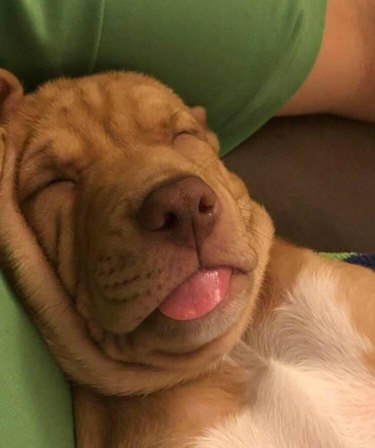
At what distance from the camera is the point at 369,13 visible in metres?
1.96

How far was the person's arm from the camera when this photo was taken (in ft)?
6.20

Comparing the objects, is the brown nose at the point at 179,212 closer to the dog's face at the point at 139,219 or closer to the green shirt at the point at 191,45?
the dog's face at the point at 139,219

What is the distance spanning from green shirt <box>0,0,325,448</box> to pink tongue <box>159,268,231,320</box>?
23cm

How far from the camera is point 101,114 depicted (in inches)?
55.2

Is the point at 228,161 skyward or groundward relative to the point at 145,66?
groundward

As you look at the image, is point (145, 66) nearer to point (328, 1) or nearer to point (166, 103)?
point (166, 103)

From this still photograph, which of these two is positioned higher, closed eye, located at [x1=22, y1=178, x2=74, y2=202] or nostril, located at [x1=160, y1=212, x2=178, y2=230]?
nostril, located at [x1=160, y1=212, x2=178, y2=230]

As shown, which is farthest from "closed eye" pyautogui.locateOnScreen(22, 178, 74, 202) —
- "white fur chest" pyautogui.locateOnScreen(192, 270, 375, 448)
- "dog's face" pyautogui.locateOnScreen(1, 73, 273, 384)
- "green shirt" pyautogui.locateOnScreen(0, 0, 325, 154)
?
"white fur chest" pyautogui.locateOnScreen(192, 270, 375, 448)

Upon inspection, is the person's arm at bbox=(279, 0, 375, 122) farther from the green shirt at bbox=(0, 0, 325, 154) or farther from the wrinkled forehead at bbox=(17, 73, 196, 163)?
the wrinkled forehead at bbox=(17, 73, 196, 163)

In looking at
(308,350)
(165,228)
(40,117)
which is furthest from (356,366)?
(40,117)

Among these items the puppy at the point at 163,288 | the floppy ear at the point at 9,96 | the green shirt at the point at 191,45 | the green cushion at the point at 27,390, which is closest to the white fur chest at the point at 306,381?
the puppy at the point at 163,288

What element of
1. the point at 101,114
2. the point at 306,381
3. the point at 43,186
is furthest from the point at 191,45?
the point at 306,381

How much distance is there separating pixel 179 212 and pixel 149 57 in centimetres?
60

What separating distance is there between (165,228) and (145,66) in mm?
601
